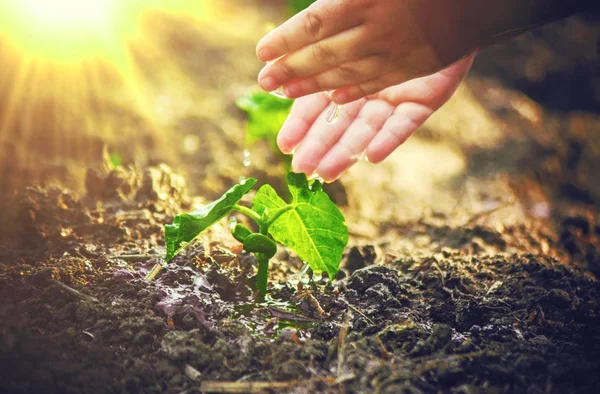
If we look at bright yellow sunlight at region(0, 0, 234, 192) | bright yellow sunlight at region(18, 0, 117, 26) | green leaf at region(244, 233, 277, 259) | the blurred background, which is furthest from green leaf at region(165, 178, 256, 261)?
bright yellow sunlight at region(18, 0, 117, 26)

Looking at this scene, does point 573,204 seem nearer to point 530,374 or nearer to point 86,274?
point 530,374

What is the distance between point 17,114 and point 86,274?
1.60 m

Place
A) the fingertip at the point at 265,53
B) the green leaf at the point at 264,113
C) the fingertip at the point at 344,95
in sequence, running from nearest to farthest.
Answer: the fingertip at the point at 265,53, the fingertip at the point at 344,95, the green leaf at the point at 264,113

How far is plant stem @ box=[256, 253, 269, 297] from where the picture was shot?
171 centimetres

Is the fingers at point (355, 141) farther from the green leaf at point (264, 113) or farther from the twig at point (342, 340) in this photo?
the green leaf at point (264, 113)

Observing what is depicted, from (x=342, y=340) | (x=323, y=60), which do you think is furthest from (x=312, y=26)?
(x=342, y=340)

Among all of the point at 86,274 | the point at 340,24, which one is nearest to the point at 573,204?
the point at 340,24

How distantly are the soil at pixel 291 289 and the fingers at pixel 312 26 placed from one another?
884mm

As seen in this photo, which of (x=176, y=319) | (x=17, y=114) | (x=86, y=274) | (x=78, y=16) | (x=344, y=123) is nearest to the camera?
(x=176, y=319)

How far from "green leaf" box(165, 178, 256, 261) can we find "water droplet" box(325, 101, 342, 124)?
0.50 m

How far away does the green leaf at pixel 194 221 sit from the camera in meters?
1.54

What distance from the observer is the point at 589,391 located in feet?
4.43

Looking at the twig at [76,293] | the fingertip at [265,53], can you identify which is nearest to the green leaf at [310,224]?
the fingertip at [265,53]

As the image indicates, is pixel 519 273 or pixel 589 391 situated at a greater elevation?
pixel 519 273
